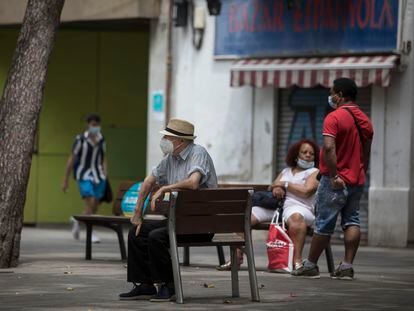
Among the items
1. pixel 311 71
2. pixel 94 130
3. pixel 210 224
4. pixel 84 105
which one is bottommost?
pixel 210 224

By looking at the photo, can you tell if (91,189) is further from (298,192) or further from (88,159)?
(298,192)

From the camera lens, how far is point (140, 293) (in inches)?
414

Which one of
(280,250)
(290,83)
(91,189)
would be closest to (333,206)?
(280,250)

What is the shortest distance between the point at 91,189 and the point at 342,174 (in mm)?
7345

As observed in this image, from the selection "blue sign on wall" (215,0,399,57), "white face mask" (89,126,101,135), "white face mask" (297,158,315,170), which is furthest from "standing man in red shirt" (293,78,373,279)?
"white face mask" (89,126,101,135)

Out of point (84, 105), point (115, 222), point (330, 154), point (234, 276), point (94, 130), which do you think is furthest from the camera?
point (84, 105)

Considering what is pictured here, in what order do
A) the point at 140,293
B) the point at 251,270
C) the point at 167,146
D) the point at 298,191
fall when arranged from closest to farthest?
the point at 251,270
the point at 140,293
the point at 167,146
the point at 298,191

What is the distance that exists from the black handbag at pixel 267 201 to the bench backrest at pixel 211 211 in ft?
10.1

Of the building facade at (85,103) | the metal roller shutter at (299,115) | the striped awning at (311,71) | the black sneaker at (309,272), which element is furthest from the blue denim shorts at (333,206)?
the building facade at (85,103)

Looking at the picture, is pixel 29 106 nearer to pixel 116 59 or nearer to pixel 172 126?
pixel 172 126

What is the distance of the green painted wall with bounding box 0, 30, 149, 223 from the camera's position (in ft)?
76.9

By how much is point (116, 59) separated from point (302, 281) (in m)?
12.2

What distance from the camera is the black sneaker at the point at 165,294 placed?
34.0 feet

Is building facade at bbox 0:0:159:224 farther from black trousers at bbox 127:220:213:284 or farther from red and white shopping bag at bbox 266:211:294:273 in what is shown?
black trousers at bbox 127:220:213:284
